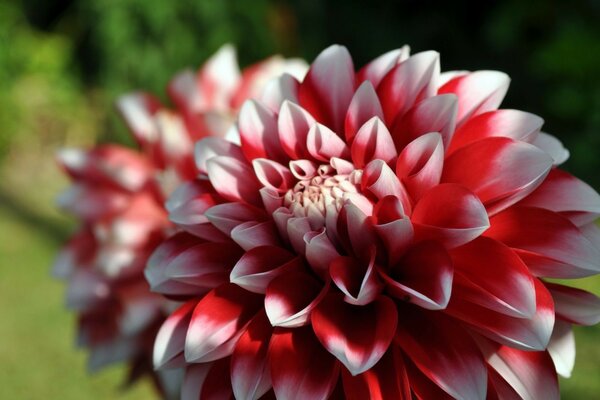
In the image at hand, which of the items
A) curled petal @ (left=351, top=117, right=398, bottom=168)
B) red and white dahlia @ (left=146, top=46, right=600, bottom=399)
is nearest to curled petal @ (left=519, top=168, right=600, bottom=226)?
red and white dahlia @ (left=146, top=46, right=600, bottom=399)

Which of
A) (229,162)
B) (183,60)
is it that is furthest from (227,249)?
(183,60)

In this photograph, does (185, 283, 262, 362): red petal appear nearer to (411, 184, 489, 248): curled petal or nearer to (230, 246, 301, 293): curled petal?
(230, 246, 301, 293): curled petal

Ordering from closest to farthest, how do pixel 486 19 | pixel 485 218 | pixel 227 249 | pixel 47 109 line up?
pixel 485 218
pixel 227 249
pixel 486 19
pixel 47 109

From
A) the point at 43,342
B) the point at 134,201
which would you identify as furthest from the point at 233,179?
the point at 43,342

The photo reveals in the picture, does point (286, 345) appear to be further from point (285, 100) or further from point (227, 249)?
point (285, 100)

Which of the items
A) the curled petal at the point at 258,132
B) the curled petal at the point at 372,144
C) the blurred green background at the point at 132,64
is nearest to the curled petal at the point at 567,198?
the curled petal at the point at 372,144

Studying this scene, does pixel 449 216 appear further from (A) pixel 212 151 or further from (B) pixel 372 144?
(A) pixel 212 151

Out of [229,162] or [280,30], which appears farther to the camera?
[280,30]
